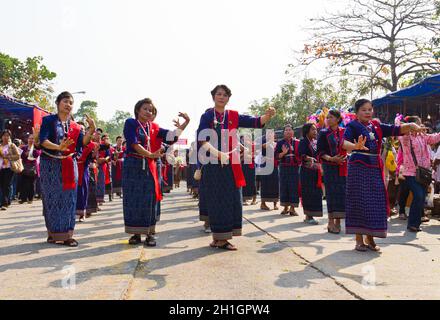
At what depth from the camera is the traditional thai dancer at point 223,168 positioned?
558cm

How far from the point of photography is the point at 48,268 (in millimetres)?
4391

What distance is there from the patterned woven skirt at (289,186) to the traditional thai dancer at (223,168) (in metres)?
3.98

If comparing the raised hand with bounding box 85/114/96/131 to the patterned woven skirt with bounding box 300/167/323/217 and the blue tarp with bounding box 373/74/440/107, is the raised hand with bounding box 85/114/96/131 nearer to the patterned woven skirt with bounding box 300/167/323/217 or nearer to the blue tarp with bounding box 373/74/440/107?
the patterned woven skirt with bounding box 300/167/323/217

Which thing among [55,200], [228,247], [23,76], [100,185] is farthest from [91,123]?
[23,76]

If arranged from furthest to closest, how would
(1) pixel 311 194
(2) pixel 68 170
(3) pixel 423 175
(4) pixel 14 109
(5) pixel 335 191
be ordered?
(4) pixel 14 109, (1) pixel 311 194, (3) pixel 423 175, (5) pixel 335 191, (2) pixel 68 170

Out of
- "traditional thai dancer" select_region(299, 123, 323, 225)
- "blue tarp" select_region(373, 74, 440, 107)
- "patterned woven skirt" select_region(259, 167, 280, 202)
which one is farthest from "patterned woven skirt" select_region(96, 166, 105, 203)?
"blue tarp" select_region(373, 74, 440, 107)

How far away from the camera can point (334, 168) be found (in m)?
7.09

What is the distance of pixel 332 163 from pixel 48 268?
4.37 m

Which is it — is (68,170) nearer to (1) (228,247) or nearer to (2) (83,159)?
(1) (228,247)

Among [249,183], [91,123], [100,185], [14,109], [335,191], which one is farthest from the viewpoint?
[14,109]

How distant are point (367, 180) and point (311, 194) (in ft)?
8.96

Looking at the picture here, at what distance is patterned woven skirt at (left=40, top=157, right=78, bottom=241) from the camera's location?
18.9ft

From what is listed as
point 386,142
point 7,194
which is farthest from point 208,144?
point 7,194
